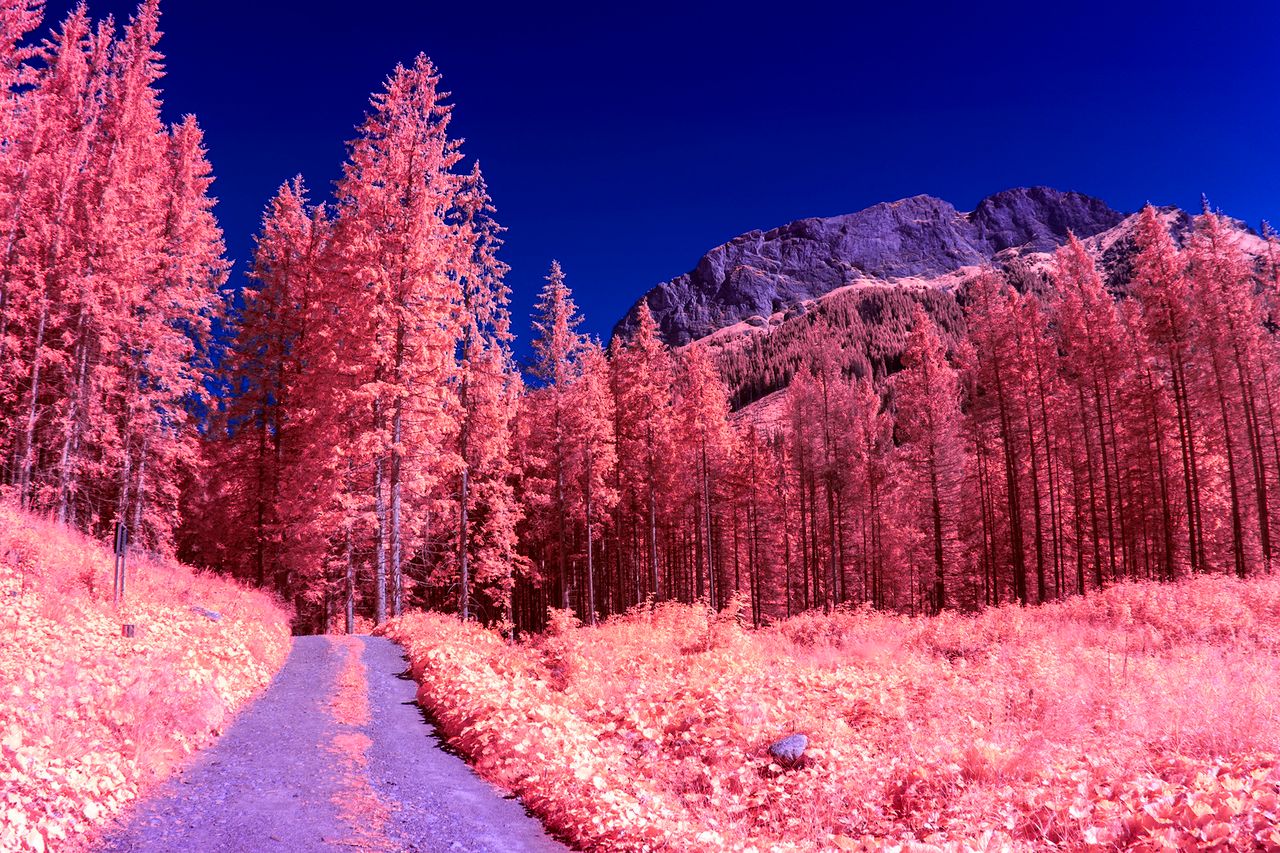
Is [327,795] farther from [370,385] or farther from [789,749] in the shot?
[370,385]

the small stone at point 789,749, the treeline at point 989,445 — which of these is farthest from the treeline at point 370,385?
the small stone at point 789,749

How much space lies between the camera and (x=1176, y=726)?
7547mm

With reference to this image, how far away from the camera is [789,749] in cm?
818

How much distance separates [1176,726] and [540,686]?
8.34 metres

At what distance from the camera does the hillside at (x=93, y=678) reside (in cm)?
548

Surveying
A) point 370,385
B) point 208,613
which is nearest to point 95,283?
point 370,385

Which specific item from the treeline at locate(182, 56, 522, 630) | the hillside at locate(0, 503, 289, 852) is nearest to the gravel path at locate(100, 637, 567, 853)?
the hillside at locate(0, 503, 289, 852)

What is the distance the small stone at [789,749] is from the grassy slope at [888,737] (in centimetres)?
19

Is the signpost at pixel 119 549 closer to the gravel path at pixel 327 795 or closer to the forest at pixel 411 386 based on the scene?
the gravel path at pixel 327 795

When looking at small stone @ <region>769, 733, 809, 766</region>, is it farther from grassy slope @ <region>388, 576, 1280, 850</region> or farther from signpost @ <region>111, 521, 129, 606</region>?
signpost @ <region>111, 521, 129, 606</region>

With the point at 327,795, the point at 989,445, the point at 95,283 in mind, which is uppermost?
the point at 95,283

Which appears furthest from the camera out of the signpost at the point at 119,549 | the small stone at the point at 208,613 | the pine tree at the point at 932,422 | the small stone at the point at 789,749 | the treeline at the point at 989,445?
the pine tree at the point at 932,422

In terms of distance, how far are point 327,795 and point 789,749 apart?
5.01 metres

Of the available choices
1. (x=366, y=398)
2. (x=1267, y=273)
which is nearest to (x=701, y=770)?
(x=366, y=398)
